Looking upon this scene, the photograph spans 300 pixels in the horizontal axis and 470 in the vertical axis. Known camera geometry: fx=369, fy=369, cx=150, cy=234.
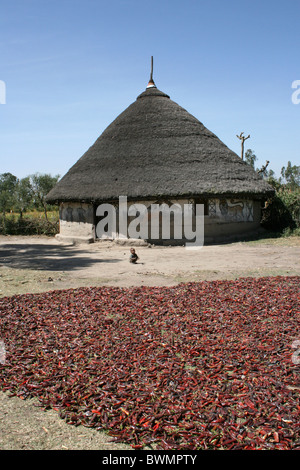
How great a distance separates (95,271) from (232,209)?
9.22 metres

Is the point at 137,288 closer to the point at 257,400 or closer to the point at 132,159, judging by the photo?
the point at 257,400

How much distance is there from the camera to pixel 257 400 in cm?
350

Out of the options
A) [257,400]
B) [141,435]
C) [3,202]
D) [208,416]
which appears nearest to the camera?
[141,435]

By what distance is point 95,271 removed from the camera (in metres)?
10.8

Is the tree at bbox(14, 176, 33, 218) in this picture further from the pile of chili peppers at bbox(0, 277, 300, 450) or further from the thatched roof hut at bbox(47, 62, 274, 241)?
the pile of chili peppers at bbox(0, 277, 300, 450)

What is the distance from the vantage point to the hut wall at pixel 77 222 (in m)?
18.2

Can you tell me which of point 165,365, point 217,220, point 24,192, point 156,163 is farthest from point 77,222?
point 24,192

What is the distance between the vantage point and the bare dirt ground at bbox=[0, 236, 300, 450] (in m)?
3.12

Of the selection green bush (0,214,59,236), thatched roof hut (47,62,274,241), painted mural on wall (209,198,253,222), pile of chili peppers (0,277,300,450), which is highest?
thatched roof hut (47,62,274,241)

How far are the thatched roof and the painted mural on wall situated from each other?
0.70m

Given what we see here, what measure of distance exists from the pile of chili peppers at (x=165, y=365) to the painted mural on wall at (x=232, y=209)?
10083 mm

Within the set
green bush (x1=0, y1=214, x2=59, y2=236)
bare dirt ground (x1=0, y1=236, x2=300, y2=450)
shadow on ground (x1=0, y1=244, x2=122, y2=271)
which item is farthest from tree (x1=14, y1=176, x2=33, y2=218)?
shadow on ground (x1=0, y1=244, x2=122, y2=271)
